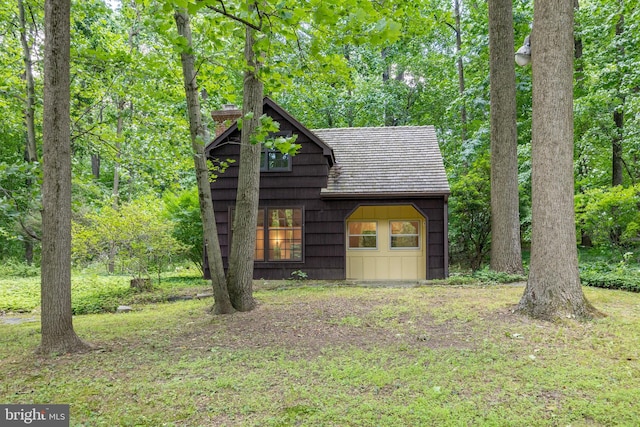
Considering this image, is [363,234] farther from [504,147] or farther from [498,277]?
[504,147]

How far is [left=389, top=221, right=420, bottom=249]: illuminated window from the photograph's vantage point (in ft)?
39.5

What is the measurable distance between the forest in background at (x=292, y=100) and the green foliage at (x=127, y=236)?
4 cm

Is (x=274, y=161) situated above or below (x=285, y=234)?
above

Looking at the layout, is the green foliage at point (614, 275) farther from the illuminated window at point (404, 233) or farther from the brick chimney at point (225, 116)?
the brick chimney at point (225, 116)

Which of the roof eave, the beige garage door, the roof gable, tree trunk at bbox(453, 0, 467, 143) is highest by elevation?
tree trunk at bbox(453, 0, 467, 143)

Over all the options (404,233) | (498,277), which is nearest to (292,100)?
(404,233)

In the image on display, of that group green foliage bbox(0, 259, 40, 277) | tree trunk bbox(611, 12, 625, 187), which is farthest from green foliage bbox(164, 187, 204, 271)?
tree trunk bbox(611, 12, 625, 187)

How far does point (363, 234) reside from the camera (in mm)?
12258

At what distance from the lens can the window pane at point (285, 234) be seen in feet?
38.4

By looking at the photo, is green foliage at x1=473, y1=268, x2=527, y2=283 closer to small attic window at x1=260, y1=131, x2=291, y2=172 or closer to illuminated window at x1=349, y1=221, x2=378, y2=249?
illuminated window at x1=349, y1=221, x2=378, y2=249

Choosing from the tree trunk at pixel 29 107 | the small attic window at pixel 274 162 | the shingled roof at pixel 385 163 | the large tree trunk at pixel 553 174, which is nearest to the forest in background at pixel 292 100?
the tree trunk at pixel 29 107

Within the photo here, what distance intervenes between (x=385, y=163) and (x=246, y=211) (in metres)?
6.57

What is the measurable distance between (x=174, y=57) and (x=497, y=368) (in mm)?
8388

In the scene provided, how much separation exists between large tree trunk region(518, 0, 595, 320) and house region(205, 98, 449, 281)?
211 inches
